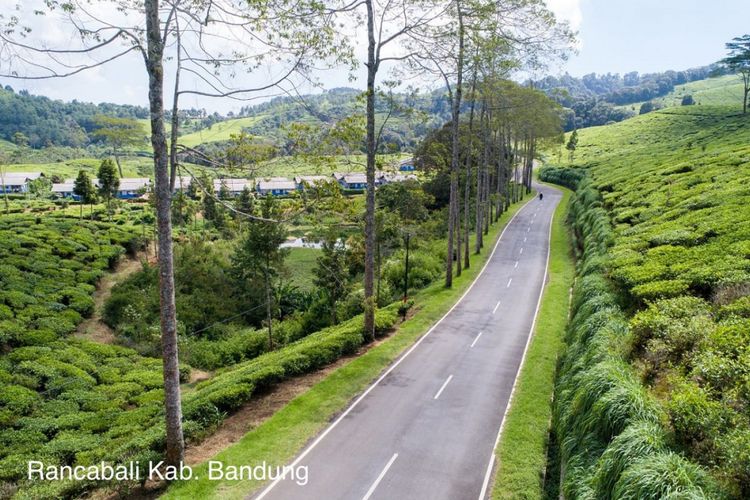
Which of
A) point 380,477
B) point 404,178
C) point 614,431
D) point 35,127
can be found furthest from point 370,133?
point 35,127

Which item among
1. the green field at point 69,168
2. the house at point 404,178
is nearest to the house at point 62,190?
the green field at point 69,168

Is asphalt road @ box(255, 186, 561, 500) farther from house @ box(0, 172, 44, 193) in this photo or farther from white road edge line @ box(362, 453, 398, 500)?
house @ box(0, 172, 44, 193)

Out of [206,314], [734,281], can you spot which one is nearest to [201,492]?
[734,281]

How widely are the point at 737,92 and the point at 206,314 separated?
191 metres

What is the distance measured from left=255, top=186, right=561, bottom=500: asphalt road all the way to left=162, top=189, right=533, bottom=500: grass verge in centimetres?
46

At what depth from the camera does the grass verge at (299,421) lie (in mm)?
11281

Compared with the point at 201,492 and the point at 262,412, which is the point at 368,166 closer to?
the point at 262,412

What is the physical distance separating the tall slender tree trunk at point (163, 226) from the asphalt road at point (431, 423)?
3000mm

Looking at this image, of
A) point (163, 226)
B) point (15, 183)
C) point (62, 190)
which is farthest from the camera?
point (15, 183)

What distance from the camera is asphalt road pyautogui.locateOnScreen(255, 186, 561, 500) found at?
1141 cm

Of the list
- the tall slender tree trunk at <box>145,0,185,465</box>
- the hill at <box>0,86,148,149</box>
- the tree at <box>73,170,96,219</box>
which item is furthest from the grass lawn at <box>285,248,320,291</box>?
the hill at <box>0,86,148,149</box>

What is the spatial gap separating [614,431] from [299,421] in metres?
9.48

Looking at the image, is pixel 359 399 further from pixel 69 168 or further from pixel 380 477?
pixel 69 168

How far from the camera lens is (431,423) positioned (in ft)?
47.0
